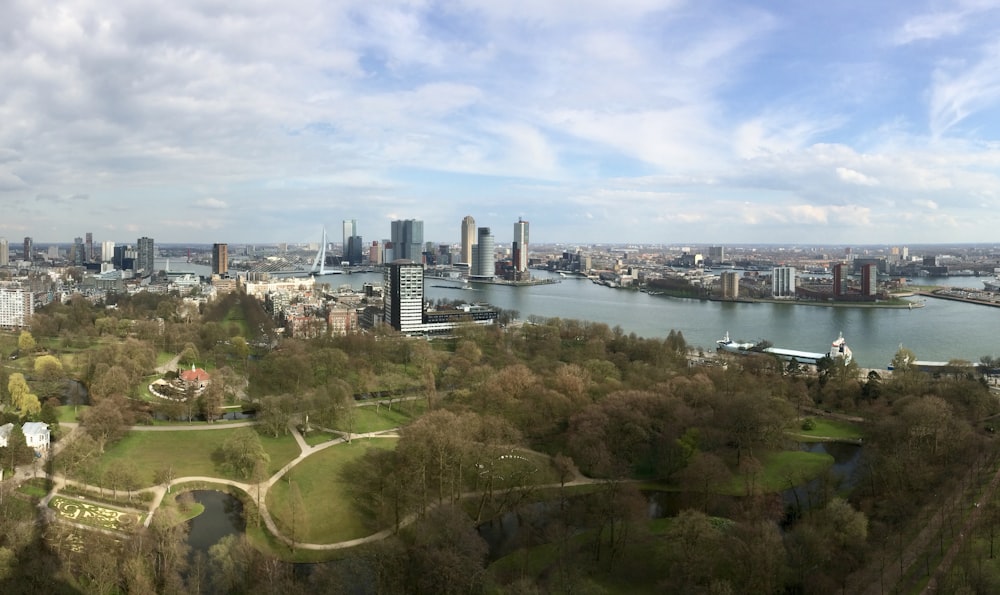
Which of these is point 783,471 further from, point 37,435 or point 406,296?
point 406,296

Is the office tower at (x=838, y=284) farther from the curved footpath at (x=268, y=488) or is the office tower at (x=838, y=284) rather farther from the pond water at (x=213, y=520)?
the pond water at (x=213, y=520)

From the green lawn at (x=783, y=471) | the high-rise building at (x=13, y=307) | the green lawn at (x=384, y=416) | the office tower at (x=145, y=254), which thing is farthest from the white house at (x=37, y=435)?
the office tower at (x=145, y=254)

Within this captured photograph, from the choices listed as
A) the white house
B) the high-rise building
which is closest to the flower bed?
→ the white house

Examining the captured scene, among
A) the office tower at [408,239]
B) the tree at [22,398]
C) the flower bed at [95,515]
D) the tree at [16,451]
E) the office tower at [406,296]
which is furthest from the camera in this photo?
the office tower at [408,239]

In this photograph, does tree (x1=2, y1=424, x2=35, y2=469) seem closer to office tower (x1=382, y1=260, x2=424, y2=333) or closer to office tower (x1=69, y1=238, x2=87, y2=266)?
office tower (x1=382, y1=260, x2=424, y2=333)

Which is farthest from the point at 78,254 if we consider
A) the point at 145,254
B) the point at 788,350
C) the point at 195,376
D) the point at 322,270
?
the point at 788,350

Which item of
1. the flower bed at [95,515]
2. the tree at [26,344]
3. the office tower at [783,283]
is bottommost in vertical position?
the flower bed at [95,515]
